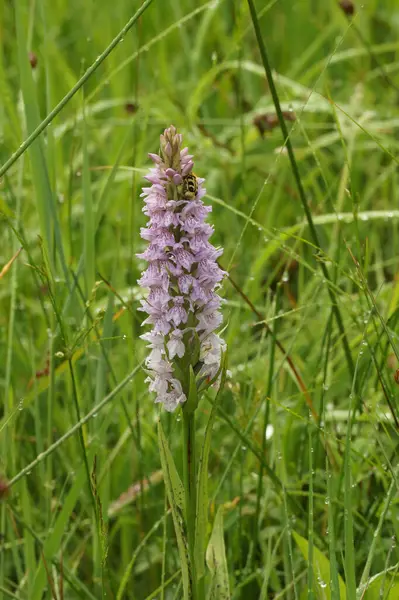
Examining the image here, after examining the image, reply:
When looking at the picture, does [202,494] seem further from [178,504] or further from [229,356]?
[229,356]

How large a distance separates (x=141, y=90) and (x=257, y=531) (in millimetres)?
2441

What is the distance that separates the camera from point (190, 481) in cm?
117

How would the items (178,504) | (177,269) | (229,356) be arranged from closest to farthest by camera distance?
(177,269)
(178,504)
(229,356)

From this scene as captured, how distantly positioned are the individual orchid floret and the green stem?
5 cm

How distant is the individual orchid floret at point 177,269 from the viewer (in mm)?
1075

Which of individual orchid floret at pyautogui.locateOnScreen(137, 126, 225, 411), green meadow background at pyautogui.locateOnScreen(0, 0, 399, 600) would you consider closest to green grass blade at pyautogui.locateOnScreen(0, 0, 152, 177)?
green meadow background at pyautogui.locateOnScreen(0, 0, 399, 600)

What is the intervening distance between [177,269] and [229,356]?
1011 millimetres

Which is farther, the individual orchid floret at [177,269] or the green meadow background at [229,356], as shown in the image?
the green meadow background at [229,356]

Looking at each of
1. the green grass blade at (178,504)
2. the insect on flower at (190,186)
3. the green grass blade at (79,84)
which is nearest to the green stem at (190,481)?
the green grass blade at (178,504)

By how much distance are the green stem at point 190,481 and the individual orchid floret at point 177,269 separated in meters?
0.05

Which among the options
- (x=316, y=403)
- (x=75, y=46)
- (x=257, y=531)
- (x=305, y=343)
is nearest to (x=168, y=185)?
(x=257, y=531)

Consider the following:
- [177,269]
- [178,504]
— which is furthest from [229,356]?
[177,269]

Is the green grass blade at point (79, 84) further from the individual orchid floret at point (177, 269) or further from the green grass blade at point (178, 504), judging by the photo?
the green grass blade at point (178, 504)

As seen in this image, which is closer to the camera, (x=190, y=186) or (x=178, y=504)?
(x=190, y=186)
